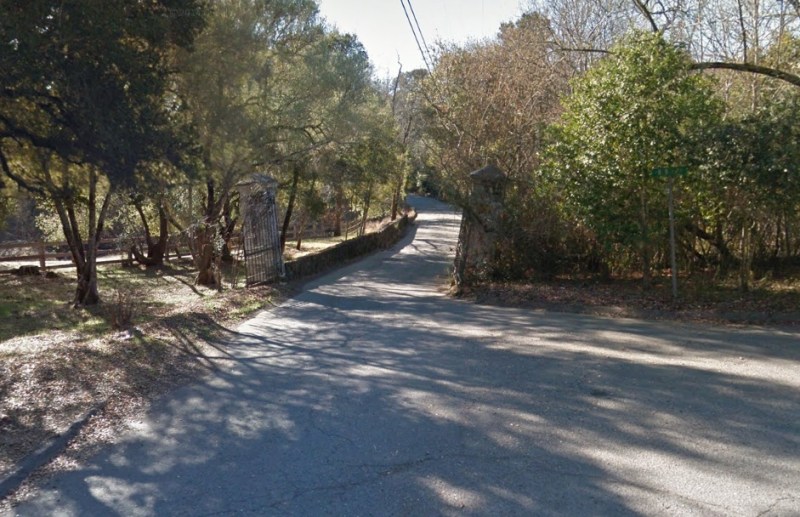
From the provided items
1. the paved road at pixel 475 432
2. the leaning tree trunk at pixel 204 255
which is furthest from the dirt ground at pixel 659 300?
the leaning tree trunk at pixel 204 255

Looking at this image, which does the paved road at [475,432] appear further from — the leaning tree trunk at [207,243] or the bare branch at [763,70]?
the leaning tree trunk at [207,243]

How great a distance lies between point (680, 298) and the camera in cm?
1112

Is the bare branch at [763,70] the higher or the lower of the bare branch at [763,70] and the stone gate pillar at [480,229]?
the higher

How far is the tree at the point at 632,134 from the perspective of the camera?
10.8 m

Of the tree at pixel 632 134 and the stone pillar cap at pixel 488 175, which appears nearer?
the tree at pixel 632 134

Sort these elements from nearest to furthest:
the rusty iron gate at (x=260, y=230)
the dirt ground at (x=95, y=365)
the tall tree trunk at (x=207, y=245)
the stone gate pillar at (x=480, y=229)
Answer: the dirt ground at (x=95, y=365) < the stone gate pillar at (x=480, y=229) < the rusty iron gate at (x=260, y=230) < the tall tree trunk at (x=207, y=245)

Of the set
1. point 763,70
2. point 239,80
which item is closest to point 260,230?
point 239,80

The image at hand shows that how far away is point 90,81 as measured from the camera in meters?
8.59

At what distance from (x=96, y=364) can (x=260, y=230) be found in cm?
852

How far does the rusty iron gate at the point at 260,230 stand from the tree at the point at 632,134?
24.5 ft

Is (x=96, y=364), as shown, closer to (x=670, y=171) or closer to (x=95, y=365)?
(x=95, y=365)

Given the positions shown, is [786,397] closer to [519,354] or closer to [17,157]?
[519,354]

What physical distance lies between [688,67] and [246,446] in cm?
996

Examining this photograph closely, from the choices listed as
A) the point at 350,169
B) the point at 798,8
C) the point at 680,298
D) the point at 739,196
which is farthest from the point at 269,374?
the point at 350,169
